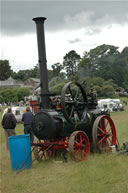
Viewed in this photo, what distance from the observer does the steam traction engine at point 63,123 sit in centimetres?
647

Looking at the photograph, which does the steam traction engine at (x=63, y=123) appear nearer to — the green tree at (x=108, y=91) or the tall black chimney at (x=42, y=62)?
the tall black chimney at (x=42, y=62)

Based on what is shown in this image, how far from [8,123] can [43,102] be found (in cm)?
256

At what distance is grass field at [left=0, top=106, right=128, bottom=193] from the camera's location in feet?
15.9

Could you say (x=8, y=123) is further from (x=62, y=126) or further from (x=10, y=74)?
(x=10, y=74)

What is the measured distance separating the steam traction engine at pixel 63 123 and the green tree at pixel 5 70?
82.5 meters

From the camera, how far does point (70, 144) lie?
20.8ft

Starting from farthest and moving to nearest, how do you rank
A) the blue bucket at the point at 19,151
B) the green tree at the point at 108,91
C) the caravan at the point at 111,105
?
the green tree at the point at 108,91 < the caravan at the point at 111,105 < the blue bucket at the point at 19,151

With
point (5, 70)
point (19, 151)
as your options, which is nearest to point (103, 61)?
point (19, 151)

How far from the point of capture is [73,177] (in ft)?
17.9

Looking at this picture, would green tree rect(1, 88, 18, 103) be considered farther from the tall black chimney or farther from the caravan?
the tall black chimney

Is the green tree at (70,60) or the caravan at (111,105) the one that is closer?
the caravan at (111,105)

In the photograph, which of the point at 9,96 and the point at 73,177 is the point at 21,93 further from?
the point at 73,177

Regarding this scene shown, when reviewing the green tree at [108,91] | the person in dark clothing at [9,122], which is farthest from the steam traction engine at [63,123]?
the green tree at [108,91]

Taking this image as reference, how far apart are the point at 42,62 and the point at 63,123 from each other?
4.72 ft
